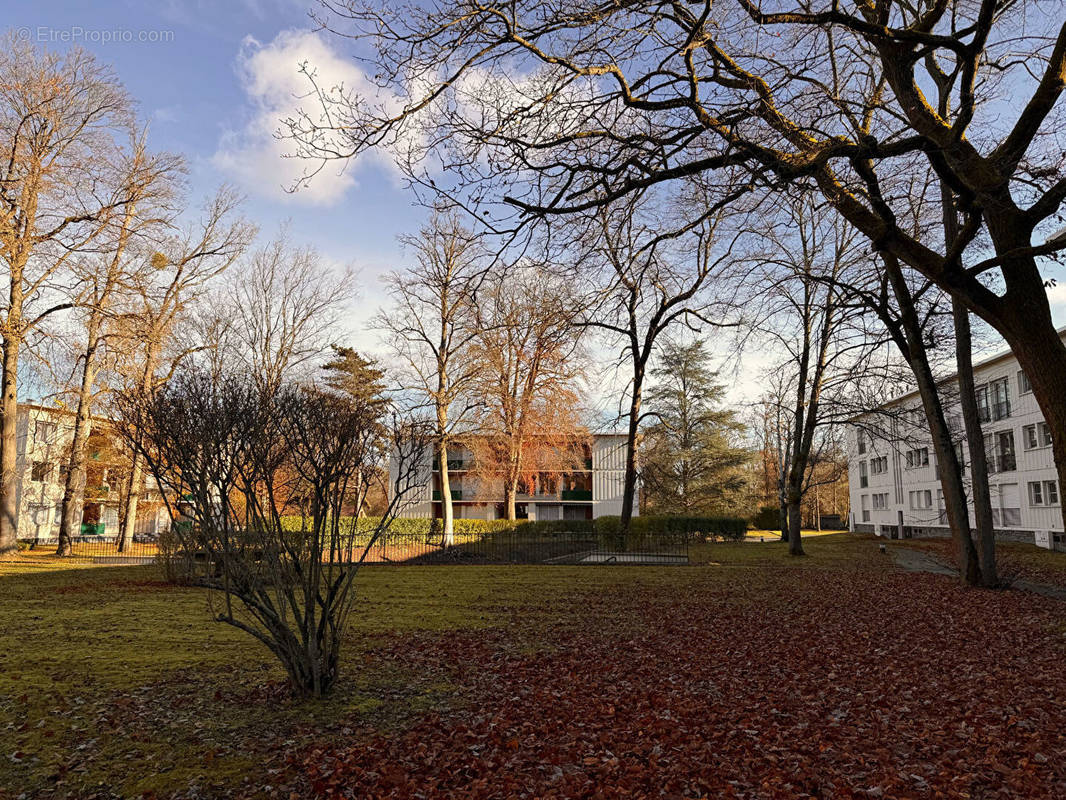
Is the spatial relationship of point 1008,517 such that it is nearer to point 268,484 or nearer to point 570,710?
point 570,710

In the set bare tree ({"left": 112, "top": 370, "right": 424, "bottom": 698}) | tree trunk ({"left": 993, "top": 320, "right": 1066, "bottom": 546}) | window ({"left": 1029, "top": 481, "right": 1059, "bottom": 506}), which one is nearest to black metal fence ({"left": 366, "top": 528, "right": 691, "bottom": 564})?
window ({"left": 1029, "top": 481, "right": 1059, "bottom": 506})

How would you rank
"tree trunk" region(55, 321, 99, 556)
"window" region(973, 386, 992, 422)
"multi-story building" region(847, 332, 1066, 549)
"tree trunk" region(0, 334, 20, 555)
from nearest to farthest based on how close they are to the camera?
1. "tree trunk" region(0, 334, 20, 555)
2. "tree trunk" region(55, 321, 99, 556)
3. "multi-story building" region(847, 332, 1066, 549)
4. "window" region(973, 386, 992, 422)

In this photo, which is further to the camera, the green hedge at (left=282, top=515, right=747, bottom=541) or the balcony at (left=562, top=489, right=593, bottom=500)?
the balcony at (left=562, top=489, right=593, bottom=500)

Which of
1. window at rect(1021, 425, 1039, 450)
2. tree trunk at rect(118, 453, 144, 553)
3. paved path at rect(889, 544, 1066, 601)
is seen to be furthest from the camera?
window at rect(1021, 425, 1039, 450)

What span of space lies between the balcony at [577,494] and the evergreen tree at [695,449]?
816 cm

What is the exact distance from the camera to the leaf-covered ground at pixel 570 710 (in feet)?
14.0

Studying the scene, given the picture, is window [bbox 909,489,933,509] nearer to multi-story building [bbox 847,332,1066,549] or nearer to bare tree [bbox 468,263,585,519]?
multi-story building [bbox 847,332,1066,549]

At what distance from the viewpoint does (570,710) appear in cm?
569

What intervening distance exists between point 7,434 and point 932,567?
27.3 meters

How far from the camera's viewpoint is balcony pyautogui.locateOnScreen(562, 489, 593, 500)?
4997 cm

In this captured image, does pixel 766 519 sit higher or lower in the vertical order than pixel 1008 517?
lower

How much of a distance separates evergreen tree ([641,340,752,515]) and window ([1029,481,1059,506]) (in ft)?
46.6

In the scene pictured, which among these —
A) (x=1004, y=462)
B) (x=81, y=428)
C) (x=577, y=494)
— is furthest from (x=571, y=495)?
(x=81, y=428)

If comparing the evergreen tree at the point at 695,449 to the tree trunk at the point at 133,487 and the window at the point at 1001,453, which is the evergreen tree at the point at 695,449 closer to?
the window at the point at 1001,453
